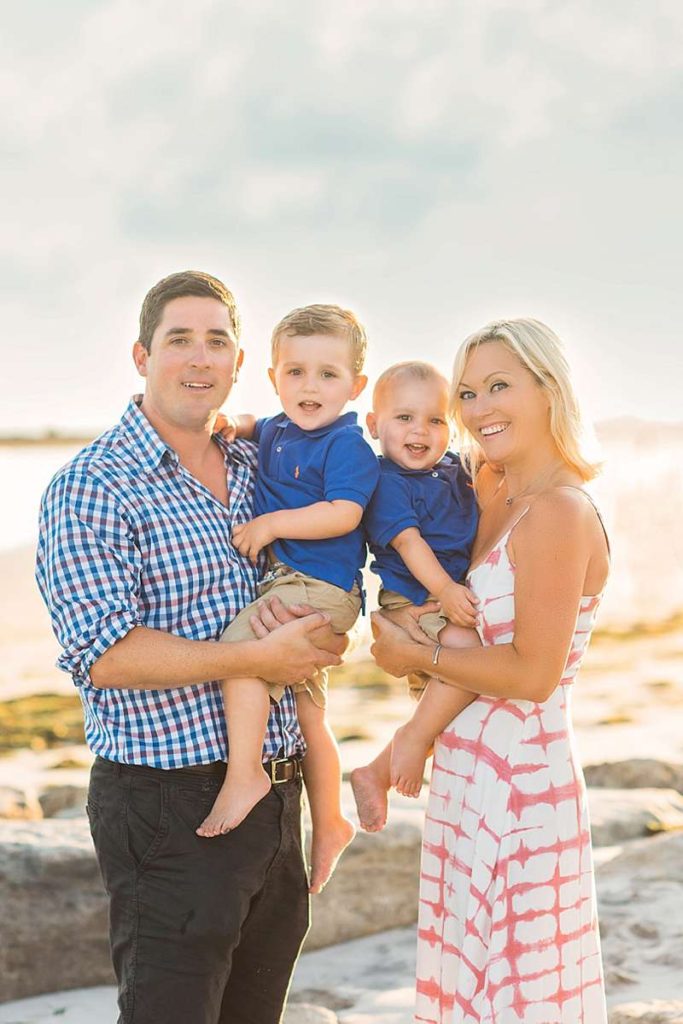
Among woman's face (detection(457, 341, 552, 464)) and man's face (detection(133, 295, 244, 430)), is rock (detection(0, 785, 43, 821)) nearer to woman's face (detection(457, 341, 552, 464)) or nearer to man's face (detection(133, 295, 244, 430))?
man's face (detection(133, 295, 244, 430))

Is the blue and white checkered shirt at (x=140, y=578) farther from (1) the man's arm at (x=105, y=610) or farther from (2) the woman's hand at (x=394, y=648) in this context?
(2) the woman's hand at (x=394, y=648)

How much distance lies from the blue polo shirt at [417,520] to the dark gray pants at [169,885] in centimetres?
75

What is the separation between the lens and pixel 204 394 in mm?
3352

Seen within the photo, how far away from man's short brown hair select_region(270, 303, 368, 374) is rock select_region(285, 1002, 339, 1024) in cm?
226

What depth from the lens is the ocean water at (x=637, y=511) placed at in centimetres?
1341

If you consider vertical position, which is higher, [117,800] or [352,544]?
[352,544]

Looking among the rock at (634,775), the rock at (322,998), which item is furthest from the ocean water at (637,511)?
the rock at (322,998)

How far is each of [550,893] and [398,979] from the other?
6.76 feet

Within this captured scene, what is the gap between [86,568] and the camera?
304cm

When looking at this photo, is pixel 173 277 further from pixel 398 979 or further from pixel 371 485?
pixel 398 979

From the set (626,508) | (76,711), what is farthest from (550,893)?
(626,508)

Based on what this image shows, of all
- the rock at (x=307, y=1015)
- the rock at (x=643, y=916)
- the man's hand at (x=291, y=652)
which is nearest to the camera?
the man's hand at (x=291, y=652)

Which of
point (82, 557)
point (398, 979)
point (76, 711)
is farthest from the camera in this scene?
point (76, 711)

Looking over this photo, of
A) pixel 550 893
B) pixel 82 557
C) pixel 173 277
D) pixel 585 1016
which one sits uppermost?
pixel 173 277
